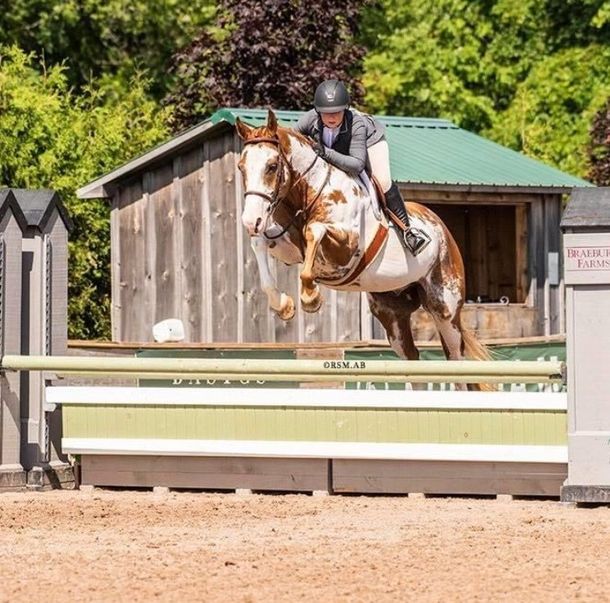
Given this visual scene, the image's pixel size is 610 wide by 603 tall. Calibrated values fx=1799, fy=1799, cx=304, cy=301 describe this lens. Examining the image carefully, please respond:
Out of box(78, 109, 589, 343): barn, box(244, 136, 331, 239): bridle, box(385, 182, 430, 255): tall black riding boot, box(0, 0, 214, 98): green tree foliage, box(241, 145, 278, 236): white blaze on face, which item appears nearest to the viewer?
box(241, 145, 278, 236): white blaze on face

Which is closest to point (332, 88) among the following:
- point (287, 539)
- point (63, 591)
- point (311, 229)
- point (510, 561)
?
point (311, 229)

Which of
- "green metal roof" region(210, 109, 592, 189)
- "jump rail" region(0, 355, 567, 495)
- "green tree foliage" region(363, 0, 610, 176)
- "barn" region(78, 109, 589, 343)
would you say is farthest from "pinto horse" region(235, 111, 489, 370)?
"green tree foliage" region(363, 0, 610, 176)

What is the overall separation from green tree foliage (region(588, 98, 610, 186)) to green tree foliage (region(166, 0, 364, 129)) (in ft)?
11.5

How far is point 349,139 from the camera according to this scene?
39.2ft

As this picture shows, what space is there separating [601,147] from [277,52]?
16.0 feet

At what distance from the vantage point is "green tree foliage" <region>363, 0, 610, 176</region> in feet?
112

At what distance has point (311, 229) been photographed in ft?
37.5

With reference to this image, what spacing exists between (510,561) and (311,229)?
12.4ft

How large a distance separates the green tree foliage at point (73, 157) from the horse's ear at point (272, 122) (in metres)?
12.1

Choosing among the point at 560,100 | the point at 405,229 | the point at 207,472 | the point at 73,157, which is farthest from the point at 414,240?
the point at 560,100

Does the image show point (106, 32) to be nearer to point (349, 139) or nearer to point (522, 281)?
point (522, 281)

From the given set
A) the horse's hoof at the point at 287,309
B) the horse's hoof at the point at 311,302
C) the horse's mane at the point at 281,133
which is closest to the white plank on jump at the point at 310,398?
the horse's hoof at the point at 287,309

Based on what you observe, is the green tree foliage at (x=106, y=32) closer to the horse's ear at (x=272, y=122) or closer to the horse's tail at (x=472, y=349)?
the horse's tail at (x=472, y=349)

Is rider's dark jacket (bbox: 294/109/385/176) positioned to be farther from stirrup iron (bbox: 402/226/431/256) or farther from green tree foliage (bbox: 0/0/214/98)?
green tree foliage (bbox: 0/0/214/98)
